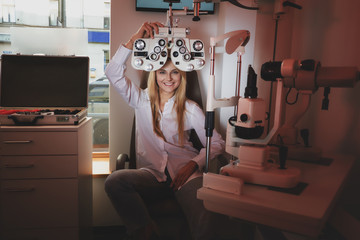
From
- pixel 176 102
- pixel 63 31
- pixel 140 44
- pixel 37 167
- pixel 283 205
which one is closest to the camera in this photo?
pixel 283 205

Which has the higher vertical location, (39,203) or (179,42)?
(179,42)

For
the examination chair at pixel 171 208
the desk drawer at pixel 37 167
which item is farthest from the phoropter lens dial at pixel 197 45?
the desk drawer at pixel 37 167

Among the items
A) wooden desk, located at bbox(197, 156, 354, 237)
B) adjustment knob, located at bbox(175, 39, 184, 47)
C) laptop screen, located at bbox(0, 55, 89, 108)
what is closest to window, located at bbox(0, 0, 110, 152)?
laptop screen, located at bbox(0, 55, 89, 108)

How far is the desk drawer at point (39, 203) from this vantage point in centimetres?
157

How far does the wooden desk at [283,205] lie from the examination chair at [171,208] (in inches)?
25.8

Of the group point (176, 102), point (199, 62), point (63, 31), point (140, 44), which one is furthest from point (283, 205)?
point (63, 31)

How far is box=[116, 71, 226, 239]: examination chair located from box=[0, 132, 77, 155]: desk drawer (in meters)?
0.29

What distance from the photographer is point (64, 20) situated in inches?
87.0

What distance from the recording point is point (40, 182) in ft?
5.22

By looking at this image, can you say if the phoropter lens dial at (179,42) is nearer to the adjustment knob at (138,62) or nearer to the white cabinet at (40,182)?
the adjustment knob at (138,62)

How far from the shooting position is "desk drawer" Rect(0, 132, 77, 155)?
5.09 feet

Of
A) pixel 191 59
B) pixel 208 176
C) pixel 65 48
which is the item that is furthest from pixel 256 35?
pixel 65 48

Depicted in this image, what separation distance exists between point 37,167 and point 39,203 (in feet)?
0.65

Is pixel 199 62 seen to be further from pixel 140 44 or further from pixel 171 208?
pixel 171 208
